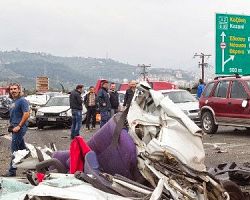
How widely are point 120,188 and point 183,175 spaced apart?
2.33 ft

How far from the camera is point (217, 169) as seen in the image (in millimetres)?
6918

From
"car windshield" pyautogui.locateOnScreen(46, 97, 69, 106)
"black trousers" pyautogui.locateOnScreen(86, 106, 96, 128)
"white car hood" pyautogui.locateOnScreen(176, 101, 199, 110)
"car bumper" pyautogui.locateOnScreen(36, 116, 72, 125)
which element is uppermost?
"white car hood" pyautogui.locateOnScreen(176, 101, 199, 110)

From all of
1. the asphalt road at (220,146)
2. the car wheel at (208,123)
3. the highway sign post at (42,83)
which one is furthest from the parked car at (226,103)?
the highway sign post at (42,83)

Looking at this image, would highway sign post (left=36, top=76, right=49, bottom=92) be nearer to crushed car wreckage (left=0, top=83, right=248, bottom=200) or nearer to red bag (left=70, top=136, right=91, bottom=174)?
crushed car wreckage (left=0, top=83, right=248, bottom=200)

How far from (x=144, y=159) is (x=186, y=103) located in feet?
44.9

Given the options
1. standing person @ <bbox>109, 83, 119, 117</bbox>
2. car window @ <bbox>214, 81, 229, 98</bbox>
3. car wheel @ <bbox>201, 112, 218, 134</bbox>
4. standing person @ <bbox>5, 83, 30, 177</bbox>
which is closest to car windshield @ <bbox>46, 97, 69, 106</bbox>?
standing person @ <bbox>109, 83, 119, 117</bbox>

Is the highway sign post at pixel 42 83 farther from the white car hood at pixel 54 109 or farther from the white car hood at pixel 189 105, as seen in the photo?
the white car hood at pixel 189 105

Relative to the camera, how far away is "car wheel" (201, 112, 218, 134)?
17.2 metres

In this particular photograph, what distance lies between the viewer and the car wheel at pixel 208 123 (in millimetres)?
17172

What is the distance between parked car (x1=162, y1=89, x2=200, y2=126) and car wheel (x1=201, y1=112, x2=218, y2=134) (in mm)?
529

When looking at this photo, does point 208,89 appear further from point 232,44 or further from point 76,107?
point 232,44

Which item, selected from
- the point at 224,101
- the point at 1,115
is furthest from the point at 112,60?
the point at 224,101

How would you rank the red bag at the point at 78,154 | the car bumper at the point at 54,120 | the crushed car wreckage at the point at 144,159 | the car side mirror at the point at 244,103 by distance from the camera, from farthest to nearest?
the car bumper at the point at 54,120 → the car side mirror at the point at 244,103 → the red bag at the point at 78,154 → the crushed car wreckage at the point at 144,159

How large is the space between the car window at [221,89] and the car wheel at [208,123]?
73 cm
